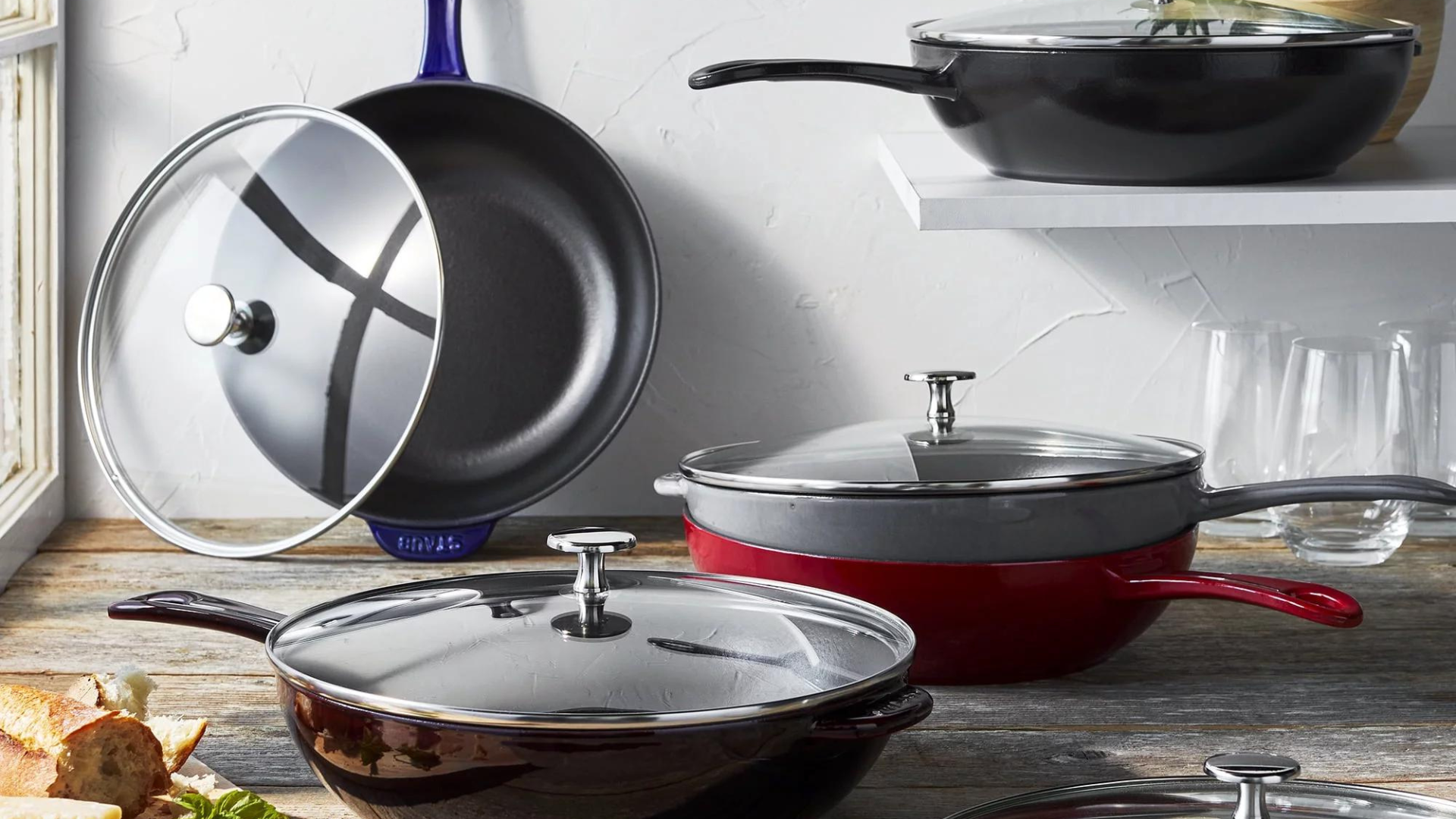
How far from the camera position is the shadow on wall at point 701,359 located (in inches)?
53.9

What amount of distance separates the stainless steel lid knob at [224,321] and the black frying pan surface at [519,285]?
202 mm

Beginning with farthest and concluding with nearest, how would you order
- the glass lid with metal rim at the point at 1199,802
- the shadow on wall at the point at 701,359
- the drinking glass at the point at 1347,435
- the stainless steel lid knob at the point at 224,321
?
the shadow on wall at the point at 701,359
the drinking glass at the point at 1347,435
the stainless steel lid knob at the point at 224,321
the glass lid with metal rim at the point at 1199,802

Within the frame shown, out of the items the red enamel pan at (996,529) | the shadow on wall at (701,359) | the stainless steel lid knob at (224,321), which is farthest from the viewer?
the shadow on wall at (701,359)

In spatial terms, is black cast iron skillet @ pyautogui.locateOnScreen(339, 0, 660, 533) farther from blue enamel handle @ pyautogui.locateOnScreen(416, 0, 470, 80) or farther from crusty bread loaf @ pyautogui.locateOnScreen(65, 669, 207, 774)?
crusty bread loaf @ pyautogui.locateOnScreen(65, 669, 207, 774)

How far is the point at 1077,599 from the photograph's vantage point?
904mm

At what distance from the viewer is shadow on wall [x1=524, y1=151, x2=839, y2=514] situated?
1370 mm

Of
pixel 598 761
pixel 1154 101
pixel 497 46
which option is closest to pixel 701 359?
pixel 497 46

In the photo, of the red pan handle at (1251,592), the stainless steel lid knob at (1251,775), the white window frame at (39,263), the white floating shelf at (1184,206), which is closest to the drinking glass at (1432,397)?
the white floating shelf at (1184,206)

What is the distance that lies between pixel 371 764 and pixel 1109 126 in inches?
23.7

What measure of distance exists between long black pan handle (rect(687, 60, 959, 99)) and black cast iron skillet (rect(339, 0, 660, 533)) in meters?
0.37

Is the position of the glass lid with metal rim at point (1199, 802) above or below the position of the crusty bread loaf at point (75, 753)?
below

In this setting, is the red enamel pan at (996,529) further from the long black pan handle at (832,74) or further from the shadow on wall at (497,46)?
the shadow on wall at (497,46)

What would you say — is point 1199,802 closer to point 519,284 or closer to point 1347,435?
point 1347,435

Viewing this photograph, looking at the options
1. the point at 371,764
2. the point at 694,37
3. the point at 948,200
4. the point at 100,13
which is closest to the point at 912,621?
the point at 948,200
